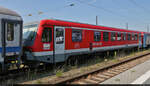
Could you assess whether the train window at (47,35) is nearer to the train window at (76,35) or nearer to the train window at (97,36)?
the train window at (76,35)

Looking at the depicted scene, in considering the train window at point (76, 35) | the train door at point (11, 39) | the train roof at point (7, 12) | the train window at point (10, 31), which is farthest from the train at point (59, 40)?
the train roof at point (7, 12)

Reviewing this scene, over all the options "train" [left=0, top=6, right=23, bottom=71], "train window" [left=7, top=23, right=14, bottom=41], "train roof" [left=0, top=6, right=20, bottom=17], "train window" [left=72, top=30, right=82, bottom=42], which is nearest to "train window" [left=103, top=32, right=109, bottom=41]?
"train window" [left=72, top=30, right=82, bottom=42]

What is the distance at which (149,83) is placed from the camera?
215 inches

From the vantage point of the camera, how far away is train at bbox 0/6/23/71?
594cm

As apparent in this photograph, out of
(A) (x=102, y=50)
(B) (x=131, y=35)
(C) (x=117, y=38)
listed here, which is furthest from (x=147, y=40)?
(A) (x=102, y=50)

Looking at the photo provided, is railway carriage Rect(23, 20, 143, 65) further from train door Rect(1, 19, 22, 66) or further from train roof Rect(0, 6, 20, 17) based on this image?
train roof Rect(0, 6, 20, 17)

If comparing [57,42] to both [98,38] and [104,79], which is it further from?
[98,38]

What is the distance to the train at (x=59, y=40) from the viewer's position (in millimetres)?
7160

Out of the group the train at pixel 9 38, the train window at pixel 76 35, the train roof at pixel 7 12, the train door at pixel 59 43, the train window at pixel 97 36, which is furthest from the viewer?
the train window at pixel 97 36

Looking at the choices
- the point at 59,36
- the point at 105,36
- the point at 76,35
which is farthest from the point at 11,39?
the point at 105,36

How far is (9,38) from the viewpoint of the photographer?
6188 mm

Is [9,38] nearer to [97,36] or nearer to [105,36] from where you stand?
[97,36]

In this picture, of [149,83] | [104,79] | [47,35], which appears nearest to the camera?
[149,83]

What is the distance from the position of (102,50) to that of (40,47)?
5955mm
